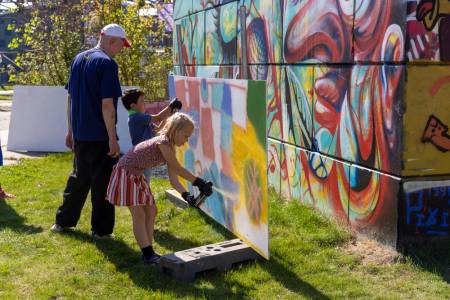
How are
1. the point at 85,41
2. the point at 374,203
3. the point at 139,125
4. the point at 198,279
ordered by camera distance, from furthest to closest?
→ the point at 85,41
the point at 139,125
the point at 374,203
the point at 198,279

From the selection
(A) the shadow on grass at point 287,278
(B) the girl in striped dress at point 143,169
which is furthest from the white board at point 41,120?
(A) the shadow on grass at point 287,278

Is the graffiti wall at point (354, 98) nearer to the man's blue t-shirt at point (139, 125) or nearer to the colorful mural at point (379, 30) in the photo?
A: the colorful mural at point (379, 30)

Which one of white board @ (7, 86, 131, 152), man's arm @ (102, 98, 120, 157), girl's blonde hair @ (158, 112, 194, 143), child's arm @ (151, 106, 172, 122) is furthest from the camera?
white board @ (7, 86, 131, 152)

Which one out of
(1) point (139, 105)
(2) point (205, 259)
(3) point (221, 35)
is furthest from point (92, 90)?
(3) point (221, 35)

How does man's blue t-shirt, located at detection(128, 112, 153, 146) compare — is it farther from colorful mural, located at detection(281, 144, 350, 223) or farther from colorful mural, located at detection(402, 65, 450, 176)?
colorful mural, located at detection(402, 65, 450, 176)

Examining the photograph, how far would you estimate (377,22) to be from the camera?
515 cm

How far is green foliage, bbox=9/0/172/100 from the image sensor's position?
1374 centimetres

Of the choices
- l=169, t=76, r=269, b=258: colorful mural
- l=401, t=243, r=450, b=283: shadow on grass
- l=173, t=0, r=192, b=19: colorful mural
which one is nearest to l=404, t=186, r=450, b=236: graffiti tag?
l=401, t=243, r=450, b=283: shadow on grass

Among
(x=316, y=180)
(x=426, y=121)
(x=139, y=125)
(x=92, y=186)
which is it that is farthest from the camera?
(x=316, y=180)

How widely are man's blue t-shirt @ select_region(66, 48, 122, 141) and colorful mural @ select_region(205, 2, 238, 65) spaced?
2.90 meters

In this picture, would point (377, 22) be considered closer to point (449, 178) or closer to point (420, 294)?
point (449, 178)

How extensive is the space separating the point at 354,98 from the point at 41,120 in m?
7.86

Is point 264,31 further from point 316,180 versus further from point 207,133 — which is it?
point 207,133

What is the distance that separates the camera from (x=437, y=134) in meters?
5.05
